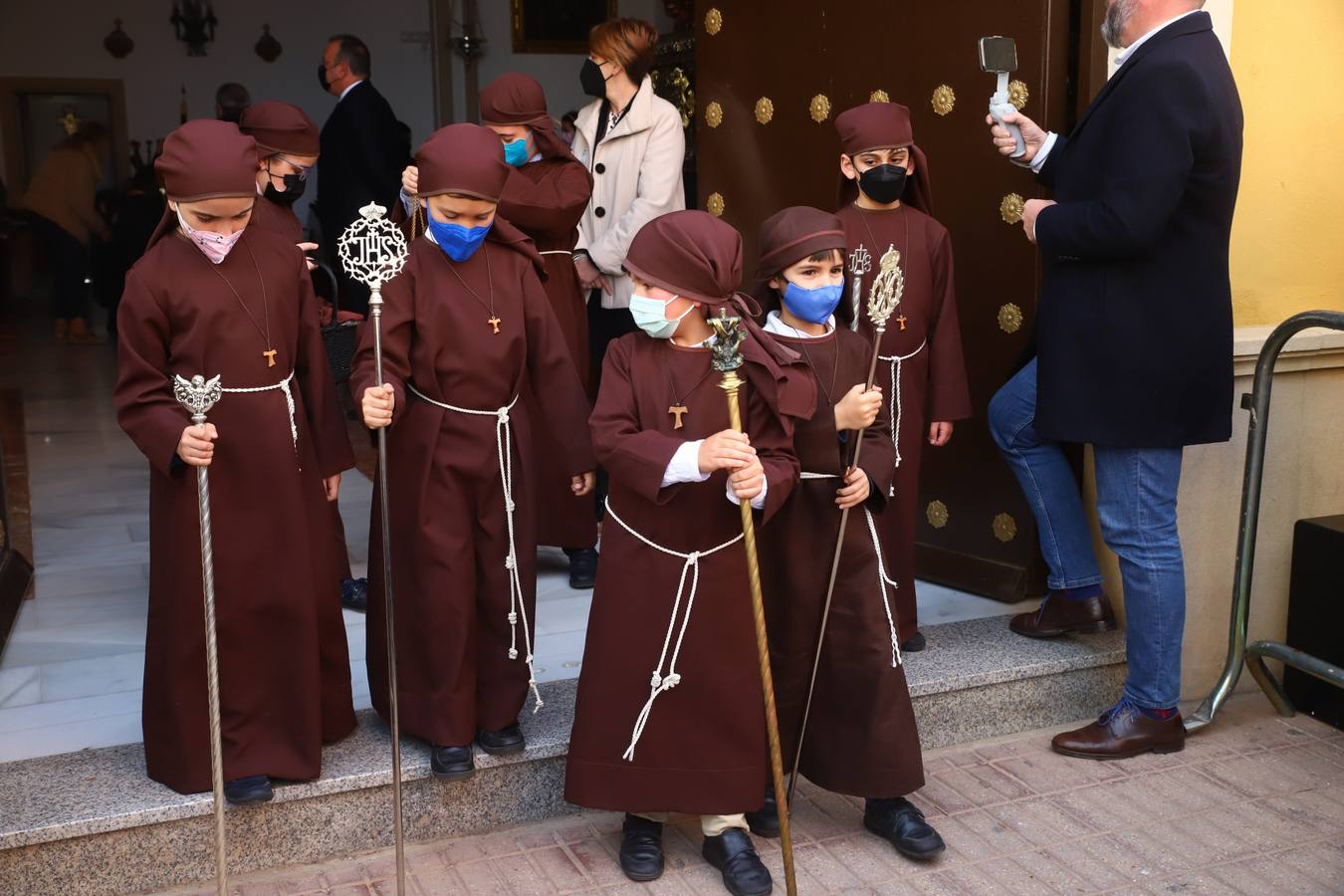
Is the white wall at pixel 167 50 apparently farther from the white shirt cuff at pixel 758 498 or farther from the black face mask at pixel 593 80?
the white shirt cuff at pixel 758 498

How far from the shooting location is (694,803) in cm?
361

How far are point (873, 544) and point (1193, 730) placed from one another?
1.52 m

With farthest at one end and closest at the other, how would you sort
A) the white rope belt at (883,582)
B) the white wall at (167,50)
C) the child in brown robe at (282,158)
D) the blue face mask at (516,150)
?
the white wall at (167,50), the blue face mask at (516,150), the child in brown robe at (282,158), the white rope belt at (883,582)

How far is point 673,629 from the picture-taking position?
3.61 m

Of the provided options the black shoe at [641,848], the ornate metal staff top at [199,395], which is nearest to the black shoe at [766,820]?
the black shoe at [641,848]

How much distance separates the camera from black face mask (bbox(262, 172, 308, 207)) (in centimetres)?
487

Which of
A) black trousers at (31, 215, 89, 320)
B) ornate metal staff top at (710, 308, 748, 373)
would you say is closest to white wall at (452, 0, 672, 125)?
black trousers at (31, 215, 89, 320)

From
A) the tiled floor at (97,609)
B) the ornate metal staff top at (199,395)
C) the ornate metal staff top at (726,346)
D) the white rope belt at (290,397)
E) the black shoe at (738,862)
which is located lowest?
the black shoe at (738,862)

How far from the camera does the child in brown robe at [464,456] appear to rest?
3738mm

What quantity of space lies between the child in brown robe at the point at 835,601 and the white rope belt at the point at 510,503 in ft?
2.13

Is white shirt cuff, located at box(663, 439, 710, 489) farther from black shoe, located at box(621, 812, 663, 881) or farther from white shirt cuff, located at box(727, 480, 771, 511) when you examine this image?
black shoe, located at box(621, 812, 663, 881)

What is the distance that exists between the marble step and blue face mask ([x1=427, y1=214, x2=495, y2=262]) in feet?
4.30

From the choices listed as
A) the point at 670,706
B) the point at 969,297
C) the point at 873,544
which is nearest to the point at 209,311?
the point at 670,706

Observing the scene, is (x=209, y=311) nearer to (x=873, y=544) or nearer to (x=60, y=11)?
(x=873, y=544)
